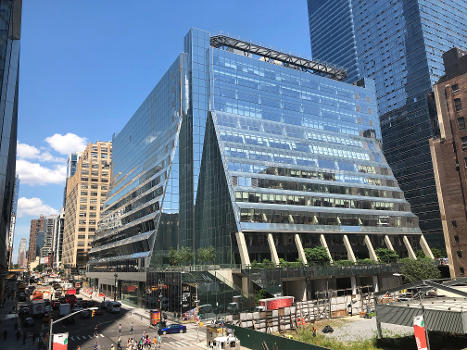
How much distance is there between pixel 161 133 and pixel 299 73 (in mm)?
40195

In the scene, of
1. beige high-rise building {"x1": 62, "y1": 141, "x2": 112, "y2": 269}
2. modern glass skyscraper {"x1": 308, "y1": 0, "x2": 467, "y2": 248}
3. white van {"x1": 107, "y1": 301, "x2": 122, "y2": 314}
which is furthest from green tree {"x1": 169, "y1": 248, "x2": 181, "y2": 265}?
beige high-rise building {"x1": 62, "y1": 141, "x2": 112, "y2": 269}

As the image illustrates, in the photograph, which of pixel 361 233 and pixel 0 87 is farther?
pixel 361 233

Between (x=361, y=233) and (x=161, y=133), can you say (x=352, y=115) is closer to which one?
(x=361, y=233)

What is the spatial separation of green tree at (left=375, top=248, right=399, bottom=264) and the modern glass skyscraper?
48325 mm

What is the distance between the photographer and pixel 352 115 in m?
109

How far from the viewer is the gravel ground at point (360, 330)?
39.4 metres

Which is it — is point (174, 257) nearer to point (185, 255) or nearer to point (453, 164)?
point (185, 255)

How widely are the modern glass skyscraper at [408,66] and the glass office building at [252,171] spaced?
113ft

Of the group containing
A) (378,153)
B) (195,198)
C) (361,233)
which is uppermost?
(378,153)

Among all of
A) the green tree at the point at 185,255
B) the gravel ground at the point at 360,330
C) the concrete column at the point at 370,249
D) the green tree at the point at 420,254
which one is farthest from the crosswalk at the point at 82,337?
the green tree at the point at 420,254

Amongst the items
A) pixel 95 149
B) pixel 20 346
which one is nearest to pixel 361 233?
pixel 20 346

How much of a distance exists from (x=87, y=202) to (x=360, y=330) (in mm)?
163537

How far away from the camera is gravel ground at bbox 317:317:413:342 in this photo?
39.4 meters

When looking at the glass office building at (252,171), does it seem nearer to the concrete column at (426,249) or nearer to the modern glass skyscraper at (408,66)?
the concrete column at (426,249)
